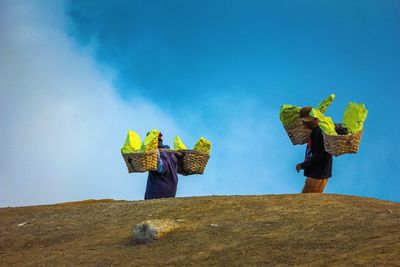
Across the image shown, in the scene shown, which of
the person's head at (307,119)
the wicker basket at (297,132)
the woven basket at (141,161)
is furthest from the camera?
the woven basket at (141,161)

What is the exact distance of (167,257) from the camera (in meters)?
6.78

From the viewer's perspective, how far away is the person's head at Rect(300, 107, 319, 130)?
9.66 meters

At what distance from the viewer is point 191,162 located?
11.7m

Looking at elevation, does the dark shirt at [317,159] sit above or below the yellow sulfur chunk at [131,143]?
below

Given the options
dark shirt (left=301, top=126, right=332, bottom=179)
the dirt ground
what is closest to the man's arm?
dark shirt (left=301, top=126, right=332, bottom=179)

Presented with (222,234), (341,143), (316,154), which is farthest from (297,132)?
(222,234)

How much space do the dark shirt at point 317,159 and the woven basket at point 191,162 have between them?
285 centimetres

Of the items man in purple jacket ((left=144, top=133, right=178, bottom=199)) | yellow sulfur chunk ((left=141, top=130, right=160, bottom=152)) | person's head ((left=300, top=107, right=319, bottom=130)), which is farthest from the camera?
man in purple jacket ((left=144, top=133, right=178, bottom=199))

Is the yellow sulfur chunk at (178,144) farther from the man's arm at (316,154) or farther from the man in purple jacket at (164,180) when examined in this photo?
the man's arm at (316,154)

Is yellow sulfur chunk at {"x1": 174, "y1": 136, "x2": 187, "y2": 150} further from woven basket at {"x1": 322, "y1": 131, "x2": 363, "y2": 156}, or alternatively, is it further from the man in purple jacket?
woven basket at {"x1": 322, "y1": 131, "x2": 363, "y2": 156}

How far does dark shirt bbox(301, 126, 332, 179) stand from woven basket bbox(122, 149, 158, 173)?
2.65 metres

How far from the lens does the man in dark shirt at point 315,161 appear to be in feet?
31.0

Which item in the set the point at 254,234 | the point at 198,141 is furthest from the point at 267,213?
the point at 198,141

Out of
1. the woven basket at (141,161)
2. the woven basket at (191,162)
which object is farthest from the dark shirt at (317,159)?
the woven basket at (191,162)
